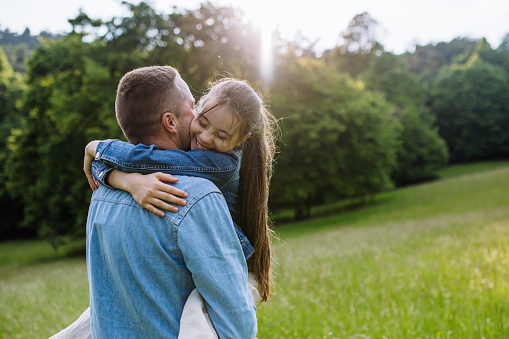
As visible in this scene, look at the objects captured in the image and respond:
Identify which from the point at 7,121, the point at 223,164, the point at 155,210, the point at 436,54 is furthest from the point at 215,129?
the point at 436,54

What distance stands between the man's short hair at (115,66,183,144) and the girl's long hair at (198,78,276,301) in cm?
23

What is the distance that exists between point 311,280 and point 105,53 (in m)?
20.6

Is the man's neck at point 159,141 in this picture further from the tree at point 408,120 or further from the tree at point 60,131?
the tree at point 408,120

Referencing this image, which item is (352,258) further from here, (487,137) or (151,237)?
(487,137)

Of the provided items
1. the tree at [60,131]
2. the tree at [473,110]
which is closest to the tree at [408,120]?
the tree at [473,110]

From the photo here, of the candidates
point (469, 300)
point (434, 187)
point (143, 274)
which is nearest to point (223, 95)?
Result: point (143, 274)

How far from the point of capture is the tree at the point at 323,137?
1014 inches

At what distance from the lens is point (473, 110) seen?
5281 cm

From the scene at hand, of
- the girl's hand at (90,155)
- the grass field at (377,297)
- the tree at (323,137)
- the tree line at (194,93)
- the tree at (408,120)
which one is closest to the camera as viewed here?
the girl's hand at (90,155)

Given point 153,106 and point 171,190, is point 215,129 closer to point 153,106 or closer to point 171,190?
point 153,106

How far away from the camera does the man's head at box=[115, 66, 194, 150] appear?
5.91 feet

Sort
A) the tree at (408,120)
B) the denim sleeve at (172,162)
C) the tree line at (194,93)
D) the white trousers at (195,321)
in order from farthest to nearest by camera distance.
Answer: the tree at (408,120), the tree line at (194,93), the denim sleeve at (172,162), the white trousers at (195,321)

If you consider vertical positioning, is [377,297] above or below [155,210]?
below

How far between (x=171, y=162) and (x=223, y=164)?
0.78 feet
